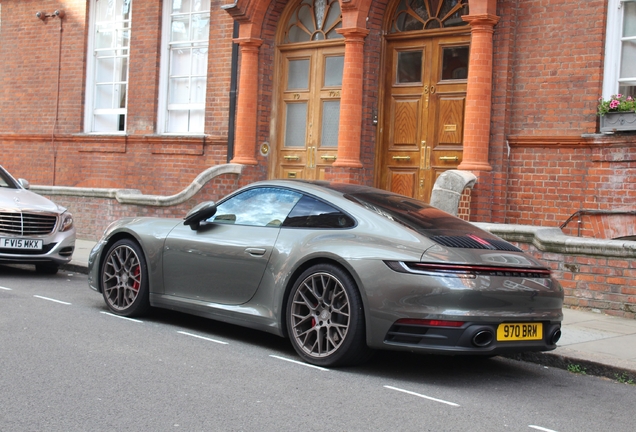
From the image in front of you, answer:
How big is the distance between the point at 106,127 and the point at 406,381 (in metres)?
14.6

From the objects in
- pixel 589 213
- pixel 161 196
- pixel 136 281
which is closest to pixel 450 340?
pixel 136 281

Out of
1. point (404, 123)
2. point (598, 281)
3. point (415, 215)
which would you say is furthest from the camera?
point (404, 123)

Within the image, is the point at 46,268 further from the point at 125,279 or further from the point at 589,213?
the point at 589,213

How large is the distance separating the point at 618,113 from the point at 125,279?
23.4 ft

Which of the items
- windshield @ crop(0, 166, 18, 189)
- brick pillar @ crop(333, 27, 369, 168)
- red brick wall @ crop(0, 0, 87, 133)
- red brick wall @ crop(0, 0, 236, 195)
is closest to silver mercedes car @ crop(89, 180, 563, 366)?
windshield @ crop(0, 166, 18, 189)

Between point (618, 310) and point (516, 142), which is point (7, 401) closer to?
point (618, 310)

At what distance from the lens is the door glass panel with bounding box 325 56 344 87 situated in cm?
1533

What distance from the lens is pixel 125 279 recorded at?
8.20m

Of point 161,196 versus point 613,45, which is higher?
point 613,45

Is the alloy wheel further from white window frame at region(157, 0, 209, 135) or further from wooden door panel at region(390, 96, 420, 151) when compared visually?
white window frame at region(157, 0, 209, 135)

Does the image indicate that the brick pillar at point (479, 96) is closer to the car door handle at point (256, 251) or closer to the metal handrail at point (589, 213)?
the metal handrail at point (589, 213)

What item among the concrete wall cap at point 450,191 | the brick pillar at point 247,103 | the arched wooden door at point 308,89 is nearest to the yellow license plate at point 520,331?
the concrete wall cap at point 450,191

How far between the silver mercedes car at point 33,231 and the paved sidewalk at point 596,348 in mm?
6427

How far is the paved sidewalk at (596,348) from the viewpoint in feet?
22.2
